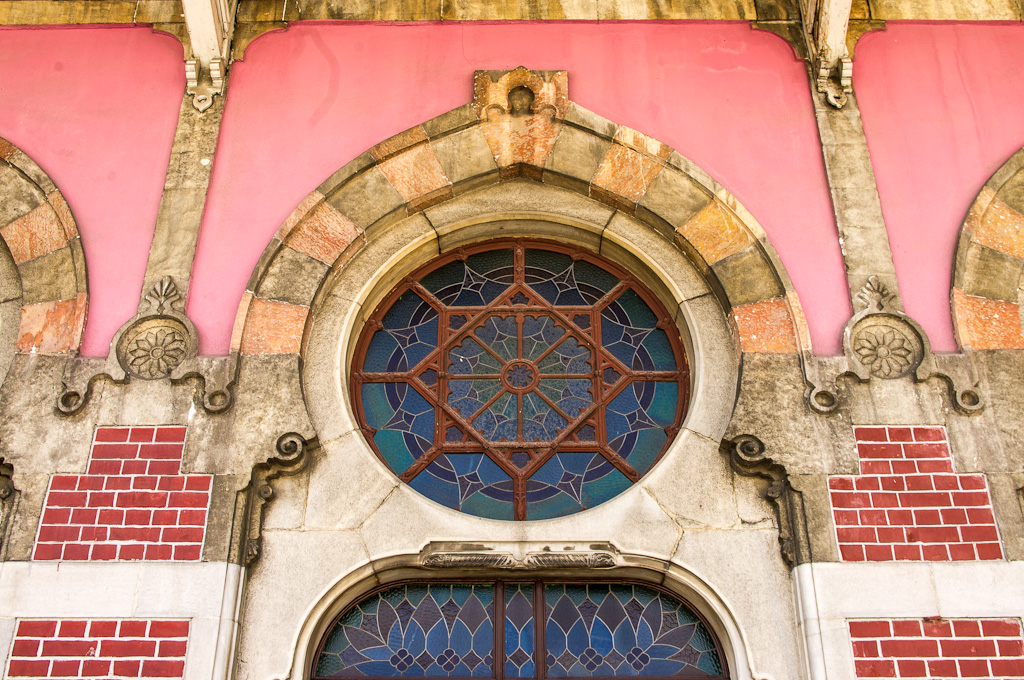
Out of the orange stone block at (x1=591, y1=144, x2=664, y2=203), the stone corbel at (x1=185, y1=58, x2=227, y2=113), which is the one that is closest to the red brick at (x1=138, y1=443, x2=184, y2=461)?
the stone corbel at (x1=185, y1=58, x2=227, y2=113)

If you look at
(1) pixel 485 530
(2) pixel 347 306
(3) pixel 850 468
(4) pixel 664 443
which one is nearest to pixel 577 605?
(1) pixel 485 530

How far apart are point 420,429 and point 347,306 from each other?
2.93 ft

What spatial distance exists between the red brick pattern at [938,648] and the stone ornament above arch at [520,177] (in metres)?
1.67

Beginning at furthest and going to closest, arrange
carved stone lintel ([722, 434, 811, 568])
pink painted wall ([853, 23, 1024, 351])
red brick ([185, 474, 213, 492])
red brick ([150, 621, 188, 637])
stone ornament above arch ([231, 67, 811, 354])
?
pink painted wall ([853, 23, 1024, 351]), stone ornament above arch ([231, 67, 811, 354]), red brick ([185, 474, 213, 492]), carved stone lintel ([722, 434, 811, 568]), red brick ([150, 621, 188, 637])

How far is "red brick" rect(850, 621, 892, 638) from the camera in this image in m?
5.50

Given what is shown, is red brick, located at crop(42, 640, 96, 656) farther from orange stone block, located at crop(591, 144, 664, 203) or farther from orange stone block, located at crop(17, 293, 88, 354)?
orange stone block, located at crop(591, 144, 664, 203)

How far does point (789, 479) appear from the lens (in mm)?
5902

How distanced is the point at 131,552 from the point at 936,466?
4.39 meters

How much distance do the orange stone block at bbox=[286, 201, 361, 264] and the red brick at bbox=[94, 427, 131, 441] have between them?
149 centimetres

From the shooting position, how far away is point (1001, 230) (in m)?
6.76

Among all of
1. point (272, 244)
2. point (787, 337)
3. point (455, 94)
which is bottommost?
point (787, 337)

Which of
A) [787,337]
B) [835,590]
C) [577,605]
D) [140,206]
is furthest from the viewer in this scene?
[140,206]

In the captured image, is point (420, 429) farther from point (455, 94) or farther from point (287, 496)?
point (455, 94)

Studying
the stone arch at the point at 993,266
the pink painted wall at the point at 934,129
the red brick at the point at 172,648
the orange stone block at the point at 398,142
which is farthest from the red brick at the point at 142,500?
the stone arch at the point at 993,266
